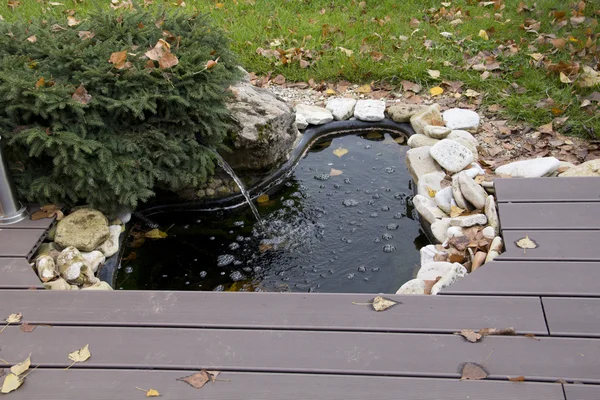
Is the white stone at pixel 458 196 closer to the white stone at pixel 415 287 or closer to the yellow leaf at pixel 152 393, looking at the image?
the white stone at pixel 415 287

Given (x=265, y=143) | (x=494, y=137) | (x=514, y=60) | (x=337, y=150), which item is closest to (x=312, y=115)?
(x=337, y=150)

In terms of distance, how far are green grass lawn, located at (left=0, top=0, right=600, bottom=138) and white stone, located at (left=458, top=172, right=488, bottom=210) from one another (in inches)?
53.3

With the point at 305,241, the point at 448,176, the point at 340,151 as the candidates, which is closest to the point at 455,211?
the point at 448,176

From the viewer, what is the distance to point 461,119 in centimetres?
460

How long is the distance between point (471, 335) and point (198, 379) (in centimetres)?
118

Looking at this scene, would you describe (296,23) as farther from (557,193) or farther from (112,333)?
(112,333)

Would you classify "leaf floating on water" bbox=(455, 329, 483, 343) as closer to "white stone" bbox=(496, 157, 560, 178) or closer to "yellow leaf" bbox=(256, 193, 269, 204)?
"white stone" bbox=(496, 157, 560, 178)

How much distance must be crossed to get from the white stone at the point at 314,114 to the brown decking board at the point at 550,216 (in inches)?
77.5

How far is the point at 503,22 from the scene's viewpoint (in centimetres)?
591

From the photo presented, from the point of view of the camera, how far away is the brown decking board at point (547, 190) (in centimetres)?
333

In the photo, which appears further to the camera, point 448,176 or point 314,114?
point 314,114

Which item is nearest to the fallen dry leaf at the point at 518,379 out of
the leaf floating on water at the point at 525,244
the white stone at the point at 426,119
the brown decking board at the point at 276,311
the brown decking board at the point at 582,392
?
the brown decking board at the point at 582,392

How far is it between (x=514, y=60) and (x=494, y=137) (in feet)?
3.94

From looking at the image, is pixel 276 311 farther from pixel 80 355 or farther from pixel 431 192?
pixel 431 192
